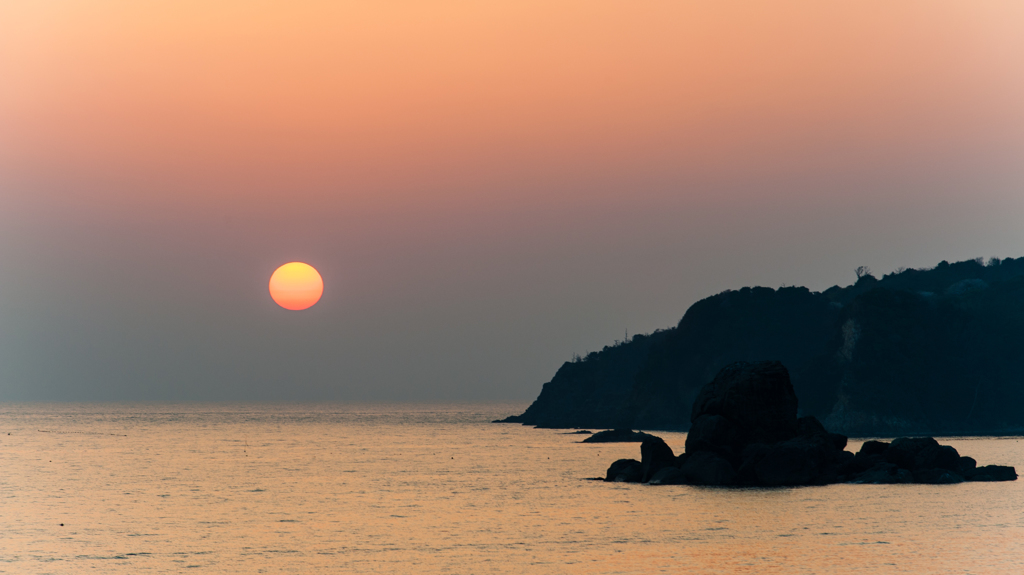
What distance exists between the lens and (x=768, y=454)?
90188 millimetres

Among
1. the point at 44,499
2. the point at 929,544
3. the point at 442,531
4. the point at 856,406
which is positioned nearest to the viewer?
the point at 929,544

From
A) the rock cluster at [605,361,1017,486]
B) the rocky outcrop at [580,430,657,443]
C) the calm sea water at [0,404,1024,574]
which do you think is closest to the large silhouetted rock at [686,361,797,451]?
the rock cluster at [605,361,1017,486]

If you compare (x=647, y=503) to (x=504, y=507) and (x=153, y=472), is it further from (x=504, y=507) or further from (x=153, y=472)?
(x=153, y=472)

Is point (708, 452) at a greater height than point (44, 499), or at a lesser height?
greater

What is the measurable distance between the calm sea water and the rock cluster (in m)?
3.48

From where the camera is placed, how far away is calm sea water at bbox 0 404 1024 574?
52.1 meters

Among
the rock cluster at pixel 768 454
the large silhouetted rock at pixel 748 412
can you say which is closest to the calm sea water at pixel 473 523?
the rock cluster at pixel 768 454

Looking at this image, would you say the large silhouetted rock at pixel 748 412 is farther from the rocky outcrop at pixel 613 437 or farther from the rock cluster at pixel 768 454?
the rocky outcrop at pixel 613 437

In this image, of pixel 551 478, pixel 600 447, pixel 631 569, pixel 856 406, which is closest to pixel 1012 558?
pixel 631 569

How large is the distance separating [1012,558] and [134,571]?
1843 inches

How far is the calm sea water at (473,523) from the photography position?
52.1 meters

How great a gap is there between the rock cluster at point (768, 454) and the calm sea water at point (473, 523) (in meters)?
3.48

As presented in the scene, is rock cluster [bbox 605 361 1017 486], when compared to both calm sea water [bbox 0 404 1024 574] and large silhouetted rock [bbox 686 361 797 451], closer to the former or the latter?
large silhouetted rock [bbox 686 361 797 451]

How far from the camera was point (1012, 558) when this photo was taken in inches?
2036
